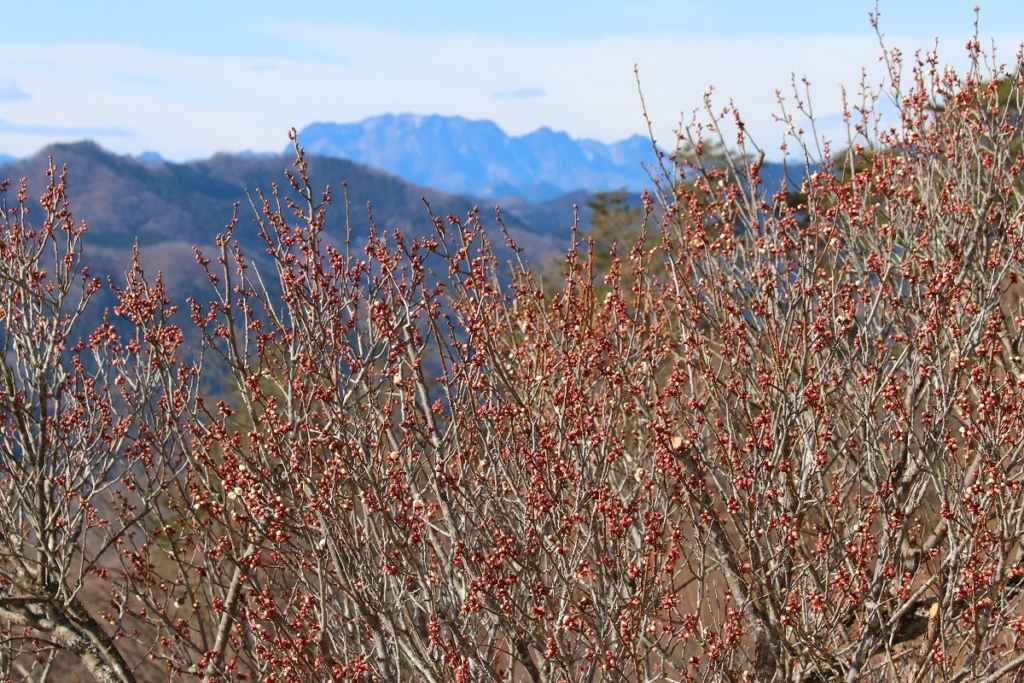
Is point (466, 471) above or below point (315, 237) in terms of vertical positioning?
below

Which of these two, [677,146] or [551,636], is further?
[677,146]

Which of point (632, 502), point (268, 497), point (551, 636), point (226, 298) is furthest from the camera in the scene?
point (226, 298)

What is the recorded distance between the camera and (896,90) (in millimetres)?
7652

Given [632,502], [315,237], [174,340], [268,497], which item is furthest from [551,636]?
[174,340]

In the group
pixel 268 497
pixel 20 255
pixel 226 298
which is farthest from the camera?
pixel 20 255

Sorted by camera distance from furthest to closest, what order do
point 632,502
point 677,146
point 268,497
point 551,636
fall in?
1. point 677,146
2. point 632,502
3. point 268,497
4. point 551,636

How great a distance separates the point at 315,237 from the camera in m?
4.91

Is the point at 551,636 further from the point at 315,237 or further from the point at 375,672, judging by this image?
the point at 315,237

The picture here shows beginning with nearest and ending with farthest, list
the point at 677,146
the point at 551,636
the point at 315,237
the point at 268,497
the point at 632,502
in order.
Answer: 1. the point at 551,636
2. the point at 268,497
3. the point at 632,502
4. the point at 315,237
5. the point at 677,146

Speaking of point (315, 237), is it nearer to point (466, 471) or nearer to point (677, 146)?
point (466, 471)

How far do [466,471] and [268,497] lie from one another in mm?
1091

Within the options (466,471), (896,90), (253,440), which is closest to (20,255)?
(253,440)

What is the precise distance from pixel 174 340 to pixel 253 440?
1.43 metres

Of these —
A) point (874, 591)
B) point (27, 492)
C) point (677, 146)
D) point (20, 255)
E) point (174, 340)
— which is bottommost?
point (874, 591)
